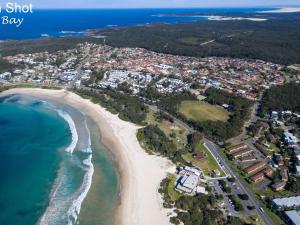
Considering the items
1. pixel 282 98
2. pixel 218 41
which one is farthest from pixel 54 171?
pixel 218 41

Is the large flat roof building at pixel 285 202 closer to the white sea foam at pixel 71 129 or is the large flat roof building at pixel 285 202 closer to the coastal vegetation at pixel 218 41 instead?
the white sea foam at pixel 71 129

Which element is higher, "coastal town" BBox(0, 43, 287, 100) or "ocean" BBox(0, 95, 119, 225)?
"ocean" BBox(0, 95, 119, 225)

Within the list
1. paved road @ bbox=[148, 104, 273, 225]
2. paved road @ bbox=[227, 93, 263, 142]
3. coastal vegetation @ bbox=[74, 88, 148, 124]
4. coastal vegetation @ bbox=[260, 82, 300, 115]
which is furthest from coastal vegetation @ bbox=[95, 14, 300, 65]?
paved road @ bbox=[148, 104, 273, 225]

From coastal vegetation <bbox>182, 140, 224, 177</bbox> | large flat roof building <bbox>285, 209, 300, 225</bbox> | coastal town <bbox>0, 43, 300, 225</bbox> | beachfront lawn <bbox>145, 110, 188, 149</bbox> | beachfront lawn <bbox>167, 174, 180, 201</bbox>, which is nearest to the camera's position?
large flat roof building <bbox>285, 209, 300, 225</bbox>

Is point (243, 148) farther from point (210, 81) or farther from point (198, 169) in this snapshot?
point (210, 81)

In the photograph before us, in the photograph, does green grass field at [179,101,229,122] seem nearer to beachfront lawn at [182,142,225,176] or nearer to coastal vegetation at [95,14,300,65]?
beachfront lawn at [182,142,225,176]

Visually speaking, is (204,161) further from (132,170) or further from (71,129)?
(71,129)
